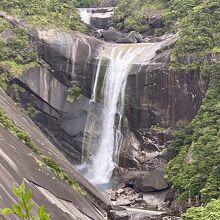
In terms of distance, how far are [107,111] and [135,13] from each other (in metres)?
11.8

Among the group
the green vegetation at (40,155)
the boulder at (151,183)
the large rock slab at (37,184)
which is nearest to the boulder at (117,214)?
the green vegetation at (40,155)

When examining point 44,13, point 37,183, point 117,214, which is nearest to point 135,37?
point 44,13

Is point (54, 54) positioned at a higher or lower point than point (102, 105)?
higher

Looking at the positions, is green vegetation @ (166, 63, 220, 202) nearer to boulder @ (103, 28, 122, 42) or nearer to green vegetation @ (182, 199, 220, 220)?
green vegetation @ (182, 199, 220, 220)

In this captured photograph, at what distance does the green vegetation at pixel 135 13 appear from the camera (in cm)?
3603

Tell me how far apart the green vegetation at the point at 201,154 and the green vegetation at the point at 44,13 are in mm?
11691

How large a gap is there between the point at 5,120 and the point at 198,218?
7331mm

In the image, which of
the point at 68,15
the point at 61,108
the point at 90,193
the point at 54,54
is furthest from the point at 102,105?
the point at 90,193

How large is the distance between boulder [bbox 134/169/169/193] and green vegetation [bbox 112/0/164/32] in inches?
606

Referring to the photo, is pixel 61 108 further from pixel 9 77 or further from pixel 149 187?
pixel 149 187

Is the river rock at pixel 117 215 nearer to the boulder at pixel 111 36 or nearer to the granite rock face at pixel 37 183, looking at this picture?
the granite rock face at pixel 37 183

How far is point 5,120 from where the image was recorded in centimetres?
1614

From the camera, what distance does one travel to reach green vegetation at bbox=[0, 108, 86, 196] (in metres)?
15.8

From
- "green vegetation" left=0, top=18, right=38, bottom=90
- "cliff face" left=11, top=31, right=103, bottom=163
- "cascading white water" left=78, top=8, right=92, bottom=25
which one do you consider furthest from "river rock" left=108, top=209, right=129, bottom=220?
"cascading white water" left=78, top=8, right=92, bottom=25
